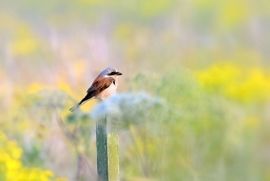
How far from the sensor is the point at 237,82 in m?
11.8

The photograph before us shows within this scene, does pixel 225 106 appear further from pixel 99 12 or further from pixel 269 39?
pixel 99 12

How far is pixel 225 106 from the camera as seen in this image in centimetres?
914

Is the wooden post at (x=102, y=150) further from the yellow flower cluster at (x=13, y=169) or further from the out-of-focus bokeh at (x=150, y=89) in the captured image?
the yellow flower cluster at (x=13, y=169)

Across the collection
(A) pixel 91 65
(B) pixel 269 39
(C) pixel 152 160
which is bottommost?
(C) pixel 152 160

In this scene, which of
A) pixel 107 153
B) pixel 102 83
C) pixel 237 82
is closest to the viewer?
pixel 107 153

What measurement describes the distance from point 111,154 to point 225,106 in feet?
16.5

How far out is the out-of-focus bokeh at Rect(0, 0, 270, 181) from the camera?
7332 mm

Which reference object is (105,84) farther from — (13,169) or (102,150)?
(13,169)

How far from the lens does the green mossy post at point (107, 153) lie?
13.8 ft

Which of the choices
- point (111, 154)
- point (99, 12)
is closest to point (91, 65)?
point (111, 154)

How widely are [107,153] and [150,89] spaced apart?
3214mm

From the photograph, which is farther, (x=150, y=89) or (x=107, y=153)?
(x=150, y=89)

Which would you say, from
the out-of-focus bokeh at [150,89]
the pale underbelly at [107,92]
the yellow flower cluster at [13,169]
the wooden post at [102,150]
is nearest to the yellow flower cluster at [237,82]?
the out-of-focus bokeh at [150,89]

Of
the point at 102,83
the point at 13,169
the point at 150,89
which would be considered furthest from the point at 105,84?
the point at 150,89
